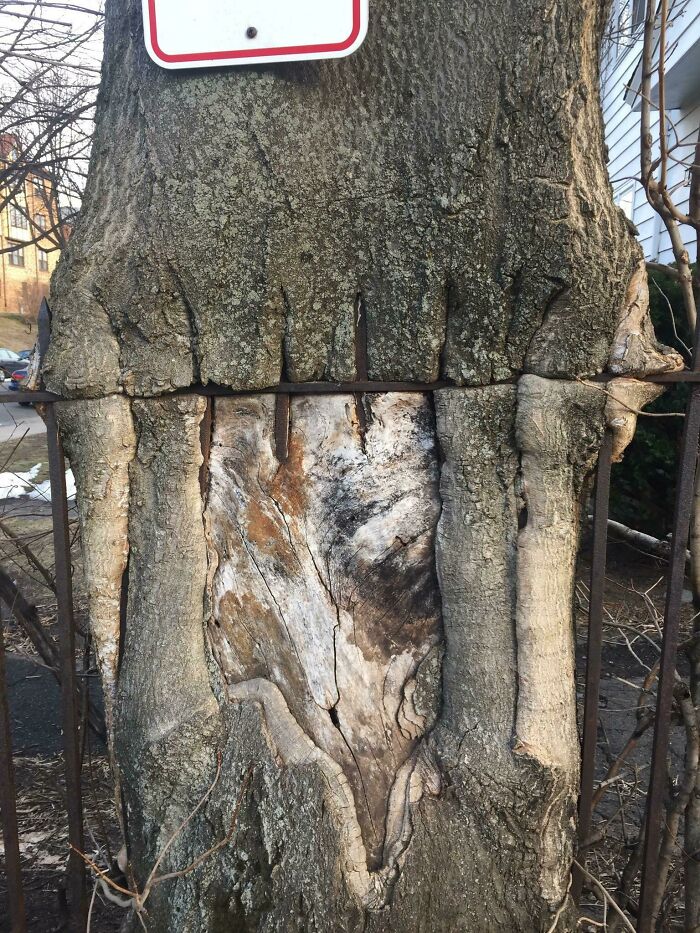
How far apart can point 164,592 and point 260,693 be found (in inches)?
13.8

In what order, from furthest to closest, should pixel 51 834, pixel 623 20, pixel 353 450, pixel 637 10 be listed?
1. pixel 637 10
2. pixel 623 20
3. pixel 51 834
4. pixel 353 450

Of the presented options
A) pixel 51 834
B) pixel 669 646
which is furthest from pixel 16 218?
pixel 669 646

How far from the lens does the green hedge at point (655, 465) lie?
5.70 metres

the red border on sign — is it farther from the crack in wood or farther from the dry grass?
the dry grass

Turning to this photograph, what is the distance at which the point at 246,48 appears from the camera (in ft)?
4.66

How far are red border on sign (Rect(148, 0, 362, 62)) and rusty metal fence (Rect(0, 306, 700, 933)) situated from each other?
64 cm

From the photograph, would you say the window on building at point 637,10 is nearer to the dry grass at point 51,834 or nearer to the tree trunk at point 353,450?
the tree trunk at point 353,450

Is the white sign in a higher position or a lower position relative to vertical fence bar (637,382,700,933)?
higher

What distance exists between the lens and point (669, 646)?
5.72 ft

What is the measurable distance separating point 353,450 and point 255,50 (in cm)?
88

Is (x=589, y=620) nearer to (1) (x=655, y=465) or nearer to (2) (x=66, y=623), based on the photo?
(2) (x=66, y=623)

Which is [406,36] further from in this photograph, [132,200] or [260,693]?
[260,693]

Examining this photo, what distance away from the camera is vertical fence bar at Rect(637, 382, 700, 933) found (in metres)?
1.69

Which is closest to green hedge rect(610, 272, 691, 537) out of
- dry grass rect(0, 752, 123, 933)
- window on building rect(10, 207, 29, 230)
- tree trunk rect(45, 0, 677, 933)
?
tree trunk rect(45, 0, 677, 933)
